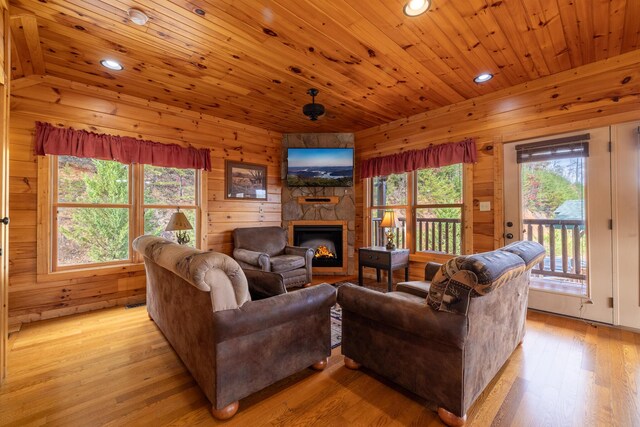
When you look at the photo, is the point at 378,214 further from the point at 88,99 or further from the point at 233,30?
the point at 88,99

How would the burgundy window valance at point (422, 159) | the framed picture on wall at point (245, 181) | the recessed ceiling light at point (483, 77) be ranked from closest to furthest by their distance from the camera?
the recessed ceiling light at point (483, 77), the burgundy window valance at point (422, 159), the framed picture on wall at point (245, 181)

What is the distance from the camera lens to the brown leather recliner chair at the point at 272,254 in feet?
12.5

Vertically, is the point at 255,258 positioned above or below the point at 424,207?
below

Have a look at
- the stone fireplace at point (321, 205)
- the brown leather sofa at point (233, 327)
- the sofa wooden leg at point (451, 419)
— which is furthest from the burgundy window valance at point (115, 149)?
the sofa wooden leg at point (451, 419)

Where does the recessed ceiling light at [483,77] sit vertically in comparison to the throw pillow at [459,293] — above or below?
above

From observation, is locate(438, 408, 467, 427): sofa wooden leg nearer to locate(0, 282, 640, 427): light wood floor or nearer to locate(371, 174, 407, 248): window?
locate(0, 282, 640, 427): light wood floor

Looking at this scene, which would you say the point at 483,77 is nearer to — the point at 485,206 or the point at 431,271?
the point at 485,206

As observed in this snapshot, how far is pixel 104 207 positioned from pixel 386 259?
3.59m

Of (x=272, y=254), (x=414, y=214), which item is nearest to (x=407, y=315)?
(x=414, y=214)

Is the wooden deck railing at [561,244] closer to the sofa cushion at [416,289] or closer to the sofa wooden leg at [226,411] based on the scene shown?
the sofa cushion at [416,289]

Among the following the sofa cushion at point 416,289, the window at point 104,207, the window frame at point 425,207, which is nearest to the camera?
the sofa cushion at point 416,289

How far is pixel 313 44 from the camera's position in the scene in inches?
97.7

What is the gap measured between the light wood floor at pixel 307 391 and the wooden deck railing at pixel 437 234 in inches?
64.2

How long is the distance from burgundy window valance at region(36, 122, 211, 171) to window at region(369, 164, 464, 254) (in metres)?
2.83
